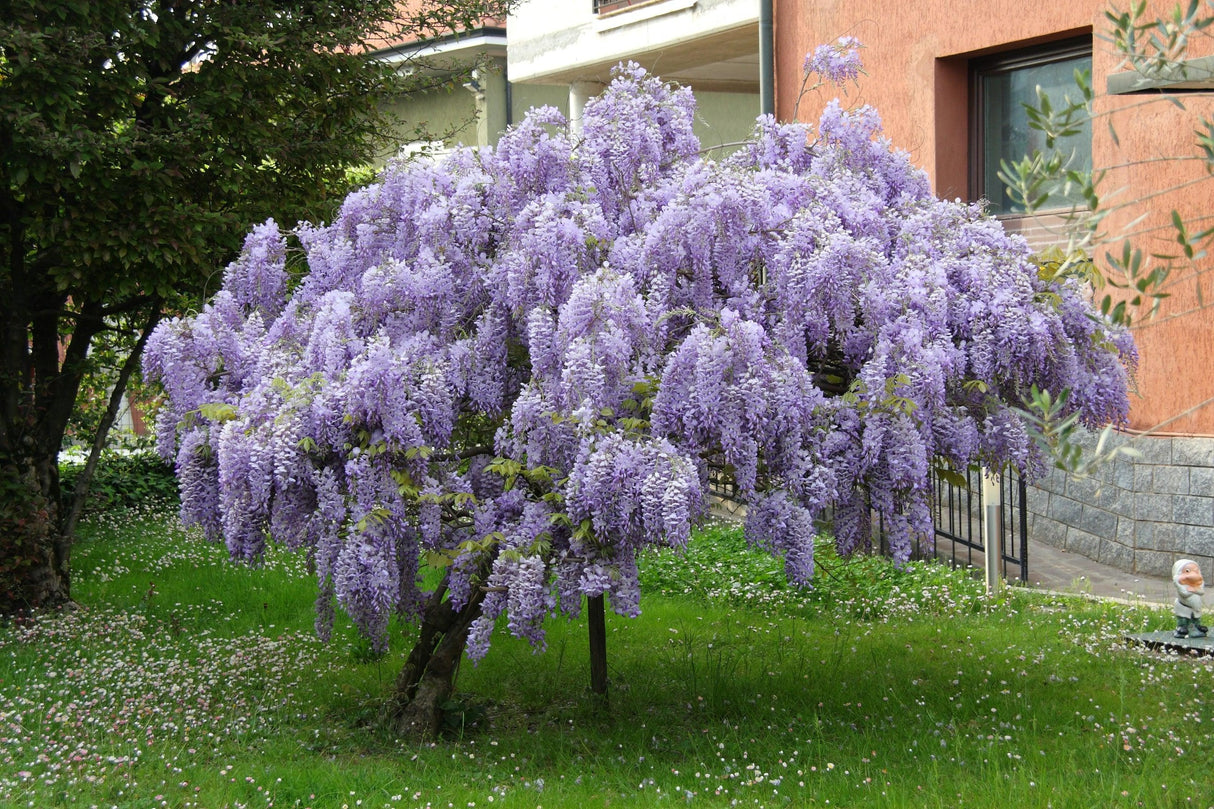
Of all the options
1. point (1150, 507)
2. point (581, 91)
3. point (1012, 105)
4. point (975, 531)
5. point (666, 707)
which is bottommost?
point (666, 707)

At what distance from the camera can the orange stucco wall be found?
1084 centimetres

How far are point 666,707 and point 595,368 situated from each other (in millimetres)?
2758

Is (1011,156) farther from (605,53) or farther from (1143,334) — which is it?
(605,53)

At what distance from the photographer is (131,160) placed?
10000 millimetres

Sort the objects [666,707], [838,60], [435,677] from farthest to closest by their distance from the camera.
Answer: [838,60] < [666,707] < [435,677]

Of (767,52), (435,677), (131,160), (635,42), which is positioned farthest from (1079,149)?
(131,160)

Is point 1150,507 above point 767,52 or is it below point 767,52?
below

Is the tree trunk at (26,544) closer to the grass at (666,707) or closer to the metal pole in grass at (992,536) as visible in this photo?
the grass at (666,707)

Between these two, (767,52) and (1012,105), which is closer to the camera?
(1012,105)

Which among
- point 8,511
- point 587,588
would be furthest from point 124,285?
point 587,588

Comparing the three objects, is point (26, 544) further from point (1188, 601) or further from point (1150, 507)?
point (1150, 507)

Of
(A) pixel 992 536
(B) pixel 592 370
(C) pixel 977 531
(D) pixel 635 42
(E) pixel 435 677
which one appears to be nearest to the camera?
(B) pixel 592 370

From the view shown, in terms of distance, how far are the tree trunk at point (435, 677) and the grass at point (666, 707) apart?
0.17 metres

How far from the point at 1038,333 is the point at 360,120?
288 inches
